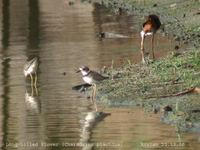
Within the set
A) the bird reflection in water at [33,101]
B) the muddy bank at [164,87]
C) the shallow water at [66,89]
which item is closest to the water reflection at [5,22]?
the shallow water at [66,89]

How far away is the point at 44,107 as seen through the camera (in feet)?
44.7

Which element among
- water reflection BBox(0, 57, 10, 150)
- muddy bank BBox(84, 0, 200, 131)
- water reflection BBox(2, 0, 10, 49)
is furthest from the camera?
water reflection BBox(2, 0, 10, 49)

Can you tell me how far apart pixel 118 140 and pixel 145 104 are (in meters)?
2.13

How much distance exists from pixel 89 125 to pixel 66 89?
122 inches

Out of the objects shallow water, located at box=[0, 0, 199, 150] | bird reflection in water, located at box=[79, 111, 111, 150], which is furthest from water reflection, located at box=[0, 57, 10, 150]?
bird reflection in water, located at box=[79, 111, 111, 150]

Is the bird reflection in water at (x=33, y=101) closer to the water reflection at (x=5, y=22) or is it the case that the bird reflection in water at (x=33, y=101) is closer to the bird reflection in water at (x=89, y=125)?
the bird reflection in water at (x=89, y=125)

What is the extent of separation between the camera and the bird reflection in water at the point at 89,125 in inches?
429

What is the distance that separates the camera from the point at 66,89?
15062 mm

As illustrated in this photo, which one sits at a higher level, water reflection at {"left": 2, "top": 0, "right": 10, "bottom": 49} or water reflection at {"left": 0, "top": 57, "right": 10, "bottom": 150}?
water reflection at {"left": 0, "top": 57, "right": 10, "bottom": 150}

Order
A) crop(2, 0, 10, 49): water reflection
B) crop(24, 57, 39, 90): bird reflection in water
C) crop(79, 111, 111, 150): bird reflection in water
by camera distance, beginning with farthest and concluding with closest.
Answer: crop(2, 0, 10, 49): water reflection < crop(24, 57, 39, 90): bird reflection in water < crop(79, 111, 111, 150): bird reflection in water

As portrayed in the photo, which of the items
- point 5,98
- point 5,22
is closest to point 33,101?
point 5,98

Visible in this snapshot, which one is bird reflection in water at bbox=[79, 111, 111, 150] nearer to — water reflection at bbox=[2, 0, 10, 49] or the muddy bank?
the muddy bank

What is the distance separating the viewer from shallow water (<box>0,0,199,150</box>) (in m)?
11.2

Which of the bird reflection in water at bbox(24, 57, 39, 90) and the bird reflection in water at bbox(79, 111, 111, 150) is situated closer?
the bird reflection in water at bbox(79, 111, 111, 150)
